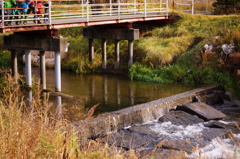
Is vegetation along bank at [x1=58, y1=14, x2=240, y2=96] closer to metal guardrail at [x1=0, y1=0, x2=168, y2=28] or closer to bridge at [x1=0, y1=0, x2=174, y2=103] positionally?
bridge at [x1=0, y1=0, x2=174, y2=103]

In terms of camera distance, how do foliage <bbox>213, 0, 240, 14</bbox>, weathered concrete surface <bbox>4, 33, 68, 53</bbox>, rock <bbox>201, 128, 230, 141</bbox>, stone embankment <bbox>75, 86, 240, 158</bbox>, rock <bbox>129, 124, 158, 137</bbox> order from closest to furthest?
1. stone embankment <bbox>75, 86, 240, 158</bbox>
2. rock <bbox>201, 128, 230, 141</bbox>
3. rock <bbox>129, 124, 158, 137</bbox>
4. weathered concrete surface <bbox>4, 33, 68, 53</bbox>
5. foliage <bbox>213, 0, 240, 14</bbox>

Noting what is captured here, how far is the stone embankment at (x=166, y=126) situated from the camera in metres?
11.3

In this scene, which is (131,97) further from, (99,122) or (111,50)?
(111,50)

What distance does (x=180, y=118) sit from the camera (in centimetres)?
1404

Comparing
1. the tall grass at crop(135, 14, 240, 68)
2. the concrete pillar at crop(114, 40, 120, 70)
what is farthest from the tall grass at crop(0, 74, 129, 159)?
the concrete pillar at crop(114, 40, 120, 70)

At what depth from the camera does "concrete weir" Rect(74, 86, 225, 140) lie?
12227mm

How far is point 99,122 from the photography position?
40.3 feet

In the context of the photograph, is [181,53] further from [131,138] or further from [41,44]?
[131,138]

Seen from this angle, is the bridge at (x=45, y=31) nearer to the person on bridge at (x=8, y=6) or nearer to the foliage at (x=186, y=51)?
the person on bridge at (x=8, y=6)

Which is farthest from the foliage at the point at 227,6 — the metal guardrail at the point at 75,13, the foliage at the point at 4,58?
the foliage at the point at 4,58

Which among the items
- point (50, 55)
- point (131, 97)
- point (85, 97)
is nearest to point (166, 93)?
point (131, 97)

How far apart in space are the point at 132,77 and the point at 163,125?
8864 mm

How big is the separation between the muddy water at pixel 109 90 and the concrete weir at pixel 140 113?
170 cm

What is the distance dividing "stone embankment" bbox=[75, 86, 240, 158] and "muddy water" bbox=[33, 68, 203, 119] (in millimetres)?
1903
